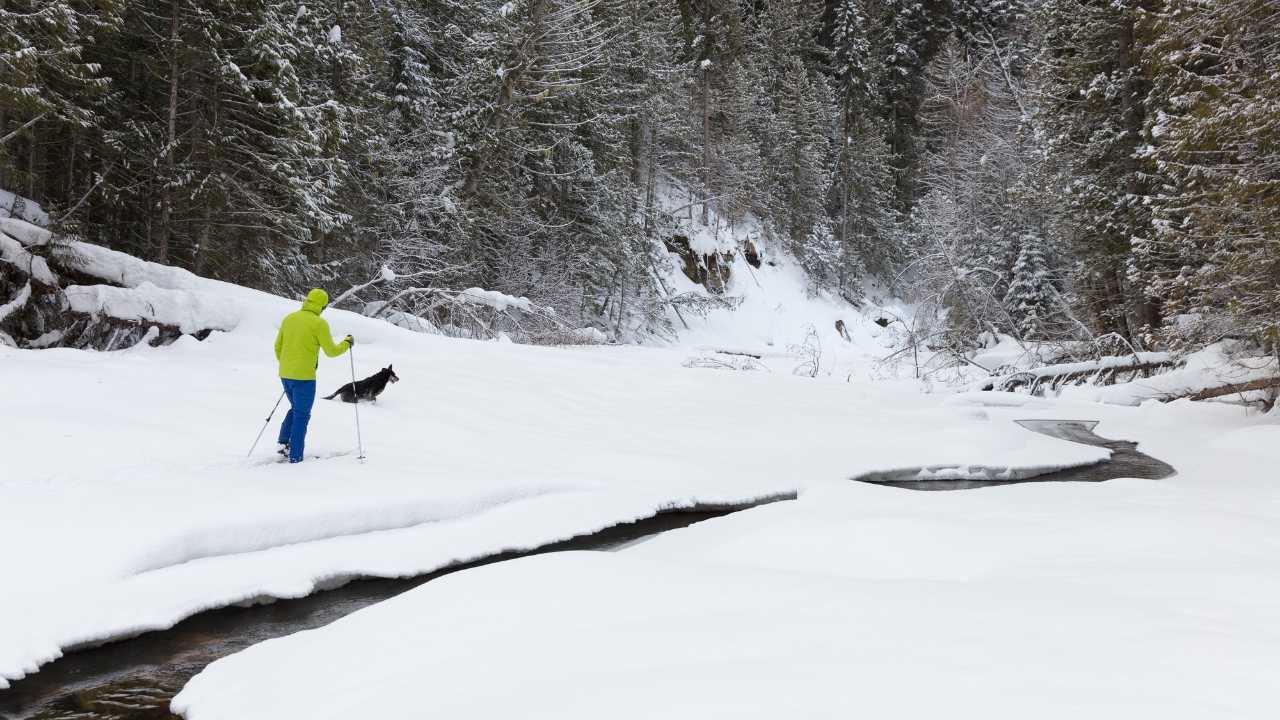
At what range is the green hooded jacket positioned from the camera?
7.53m

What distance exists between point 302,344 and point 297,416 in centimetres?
73

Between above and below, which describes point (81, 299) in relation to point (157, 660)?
above

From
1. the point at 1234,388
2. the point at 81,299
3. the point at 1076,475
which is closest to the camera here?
the point at 1076,475

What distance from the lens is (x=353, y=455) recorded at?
8.07 metres

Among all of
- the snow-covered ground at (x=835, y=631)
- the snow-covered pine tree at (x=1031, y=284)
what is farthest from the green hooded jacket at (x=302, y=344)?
the snow-covered pine tree at (x=1031, y=284)

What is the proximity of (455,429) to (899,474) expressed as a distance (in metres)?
5.85

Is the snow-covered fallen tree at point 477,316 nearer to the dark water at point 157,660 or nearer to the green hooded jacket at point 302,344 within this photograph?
the green hooded jacket at point 302,344

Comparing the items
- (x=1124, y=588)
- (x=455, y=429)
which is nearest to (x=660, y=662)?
(x=1124, y=588)

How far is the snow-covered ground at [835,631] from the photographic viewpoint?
104 inches

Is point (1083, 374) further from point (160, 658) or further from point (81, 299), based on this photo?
point (81, 299)

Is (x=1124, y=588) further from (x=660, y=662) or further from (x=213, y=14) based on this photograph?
(x=213, y=14)

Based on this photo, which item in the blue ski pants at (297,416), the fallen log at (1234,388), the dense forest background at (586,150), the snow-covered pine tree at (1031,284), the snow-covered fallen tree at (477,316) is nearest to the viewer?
the blue ski pants at (297,416)

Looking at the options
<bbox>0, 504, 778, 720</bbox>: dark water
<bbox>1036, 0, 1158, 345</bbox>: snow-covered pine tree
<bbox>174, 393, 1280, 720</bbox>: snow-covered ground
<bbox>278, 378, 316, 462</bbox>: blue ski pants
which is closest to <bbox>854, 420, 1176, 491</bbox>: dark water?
<bbox>174, 393, 1280, 720</bbox>: snow-covered ground

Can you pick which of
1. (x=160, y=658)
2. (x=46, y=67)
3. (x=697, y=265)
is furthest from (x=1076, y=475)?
(x=697, y=265)
